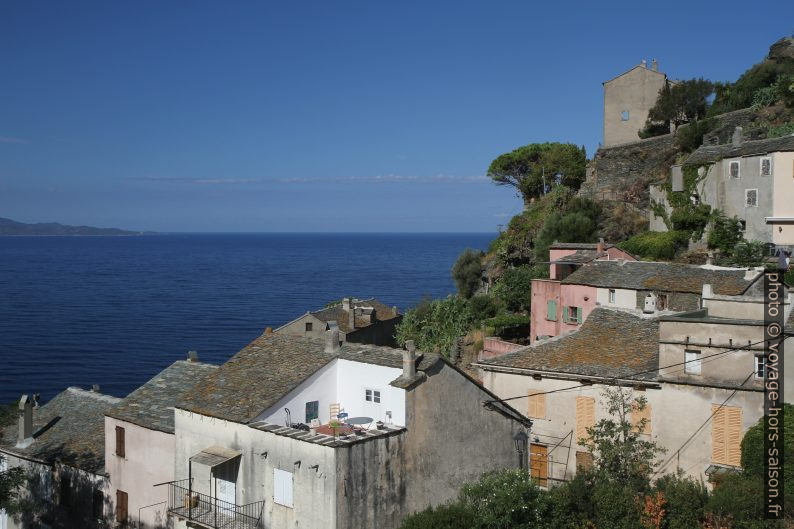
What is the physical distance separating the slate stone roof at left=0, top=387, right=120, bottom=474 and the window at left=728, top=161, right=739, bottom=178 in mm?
32035

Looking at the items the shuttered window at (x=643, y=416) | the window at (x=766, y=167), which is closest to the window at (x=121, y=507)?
the shuttered window at (x=643, y=416)

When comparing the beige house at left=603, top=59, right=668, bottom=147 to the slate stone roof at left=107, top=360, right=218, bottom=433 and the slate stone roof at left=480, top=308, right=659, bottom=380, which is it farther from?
the slate stone roof at left=107, top=360, right=218, bottom=433

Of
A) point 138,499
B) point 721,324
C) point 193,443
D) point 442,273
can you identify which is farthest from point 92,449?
point 442,273

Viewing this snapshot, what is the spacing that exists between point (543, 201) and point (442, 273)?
107343mm

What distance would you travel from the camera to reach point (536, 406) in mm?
26344

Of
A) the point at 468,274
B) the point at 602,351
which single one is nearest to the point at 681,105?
the point at 468,274

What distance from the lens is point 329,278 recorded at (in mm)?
152250

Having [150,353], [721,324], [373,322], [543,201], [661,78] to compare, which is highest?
[661,78]

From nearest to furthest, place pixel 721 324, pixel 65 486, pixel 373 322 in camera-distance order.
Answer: pixel 721 324 → pixel 65 486 → pixel 373 322

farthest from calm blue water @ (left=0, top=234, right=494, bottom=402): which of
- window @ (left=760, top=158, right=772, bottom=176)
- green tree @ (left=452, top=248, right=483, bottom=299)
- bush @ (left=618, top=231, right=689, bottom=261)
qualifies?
window @ (left=760, top=158, right=772, bottom=176)

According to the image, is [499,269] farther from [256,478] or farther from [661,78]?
[256,478]

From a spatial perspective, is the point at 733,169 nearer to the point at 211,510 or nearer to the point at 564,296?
the point at 564,296

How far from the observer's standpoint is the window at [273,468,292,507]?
1862 cm

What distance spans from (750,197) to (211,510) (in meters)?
31.2
